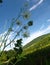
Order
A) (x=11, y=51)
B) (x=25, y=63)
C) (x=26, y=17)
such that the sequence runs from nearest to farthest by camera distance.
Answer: (x=26, y=17) → (x=11, y=51) → (x=25, y=63)

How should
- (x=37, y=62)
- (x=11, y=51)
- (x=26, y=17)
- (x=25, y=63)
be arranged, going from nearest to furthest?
(x=26, y=17) → (x=11, y=51) → (x=37, y=62) → (x=25, y=63)

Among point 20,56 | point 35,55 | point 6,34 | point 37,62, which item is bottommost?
point 20,56

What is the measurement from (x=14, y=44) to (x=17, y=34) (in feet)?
1.12

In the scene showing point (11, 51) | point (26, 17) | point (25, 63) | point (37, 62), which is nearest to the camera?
A: point (26, 17)

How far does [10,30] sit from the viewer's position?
7082mm

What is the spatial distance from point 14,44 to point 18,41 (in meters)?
0.17

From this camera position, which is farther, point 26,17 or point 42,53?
point 42,53

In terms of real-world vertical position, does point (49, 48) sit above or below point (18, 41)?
above

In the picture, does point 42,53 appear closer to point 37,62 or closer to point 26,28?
point 37,62

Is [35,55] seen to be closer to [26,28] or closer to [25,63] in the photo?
[25,63]

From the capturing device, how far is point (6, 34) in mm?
7020

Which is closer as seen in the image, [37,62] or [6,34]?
[6,34]

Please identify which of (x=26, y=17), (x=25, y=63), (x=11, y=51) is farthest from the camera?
(x=25, y=63)

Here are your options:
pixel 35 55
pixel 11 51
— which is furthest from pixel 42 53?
pixel 11 51
